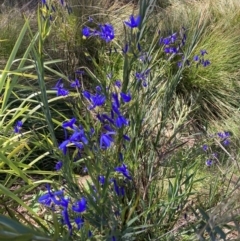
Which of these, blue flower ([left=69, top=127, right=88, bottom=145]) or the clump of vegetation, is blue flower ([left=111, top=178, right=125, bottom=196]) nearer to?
the clump of vegetation

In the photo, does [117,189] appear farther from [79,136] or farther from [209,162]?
[209,162]

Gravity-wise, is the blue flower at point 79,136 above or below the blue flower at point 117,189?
above

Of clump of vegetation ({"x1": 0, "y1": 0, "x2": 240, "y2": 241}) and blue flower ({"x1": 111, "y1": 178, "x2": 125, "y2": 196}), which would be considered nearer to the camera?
clump of vegetation ({"x1": 0, "y1": 0, "x2": 240, "y2": 241})

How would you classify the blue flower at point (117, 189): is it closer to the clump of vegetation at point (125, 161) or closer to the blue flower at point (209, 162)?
the clump of vegetation at point (125, 161)

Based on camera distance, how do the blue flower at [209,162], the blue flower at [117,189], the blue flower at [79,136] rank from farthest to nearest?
the blue flower at [209,162] < the blue flower at [117,189] < the blue flower at [79,136]

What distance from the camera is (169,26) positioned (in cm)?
426

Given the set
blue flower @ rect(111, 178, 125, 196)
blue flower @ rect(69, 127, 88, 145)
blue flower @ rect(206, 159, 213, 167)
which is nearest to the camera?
blue flower @ rect(69, 127, 88, 145)

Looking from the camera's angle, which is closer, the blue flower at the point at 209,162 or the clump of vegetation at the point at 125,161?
the clump of vegetation at the point at 125,161

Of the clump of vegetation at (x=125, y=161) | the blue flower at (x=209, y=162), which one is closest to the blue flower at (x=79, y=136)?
the clump of vegetation at (x=125, y=161)

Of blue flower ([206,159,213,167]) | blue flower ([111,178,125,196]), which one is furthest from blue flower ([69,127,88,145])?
blue flower ([206,159,213,167])

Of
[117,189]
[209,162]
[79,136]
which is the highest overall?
[79,136]

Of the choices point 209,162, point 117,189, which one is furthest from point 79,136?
point 209,162

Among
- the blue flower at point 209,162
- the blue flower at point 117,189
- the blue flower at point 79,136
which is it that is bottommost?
the blue flower at point 209,162

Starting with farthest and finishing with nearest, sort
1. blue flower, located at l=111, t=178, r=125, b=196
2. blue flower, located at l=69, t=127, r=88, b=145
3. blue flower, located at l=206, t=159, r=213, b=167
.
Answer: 1. blue flower, located at l=206, t=159, r=213, b=167
2. blue flower, located at l=111, t=178, r=125, b=196
3. blue flower, located at l=69, t=127, r=88, b=145
